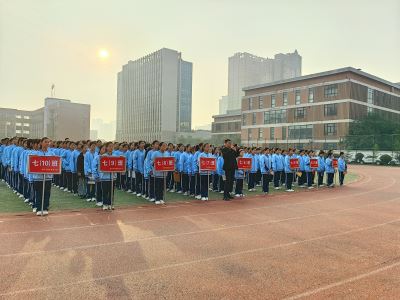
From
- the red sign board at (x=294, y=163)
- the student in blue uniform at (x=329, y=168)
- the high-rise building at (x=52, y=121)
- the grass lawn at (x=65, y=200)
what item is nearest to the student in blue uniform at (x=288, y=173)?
the red sign board at (x=294, y=163)

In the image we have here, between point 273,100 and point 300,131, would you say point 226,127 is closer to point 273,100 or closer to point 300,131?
point 273,100

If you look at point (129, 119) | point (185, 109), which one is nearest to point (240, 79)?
point (185, 109)

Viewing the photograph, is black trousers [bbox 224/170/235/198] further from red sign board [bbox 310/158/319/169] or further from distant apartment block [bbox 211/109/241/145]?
distant apartment block [bbox 211/109/241/145]

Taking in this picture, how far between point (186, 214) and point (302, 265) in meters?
4.43

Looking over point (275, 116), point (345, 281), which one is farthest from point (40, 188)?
point (275, 116)

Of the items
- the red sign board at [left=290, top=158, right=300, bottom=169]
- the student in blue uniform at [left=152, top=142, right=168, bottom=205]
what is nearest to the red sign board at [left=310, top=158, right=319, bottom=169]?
the red sign board at [left=290, top=158, right=300, bottom=169]

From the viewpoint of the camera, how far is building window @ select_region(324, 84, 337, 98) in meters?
50.7

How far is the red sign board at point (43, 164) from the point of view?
8.65 metres

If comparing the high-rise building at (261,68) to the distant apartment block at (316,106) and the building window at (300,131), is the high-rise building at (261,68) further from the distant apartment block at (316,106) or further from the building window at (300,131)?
the building window at (300,131)

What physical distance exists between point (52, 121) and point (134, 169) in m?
87.0

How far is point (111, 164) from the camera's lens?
31.9 feet

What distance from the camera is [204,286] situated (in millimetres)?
4617

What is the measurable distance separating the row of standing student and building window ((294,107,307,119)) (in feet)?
134

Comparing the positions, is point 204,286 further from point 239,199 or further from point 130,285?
point 239,199
